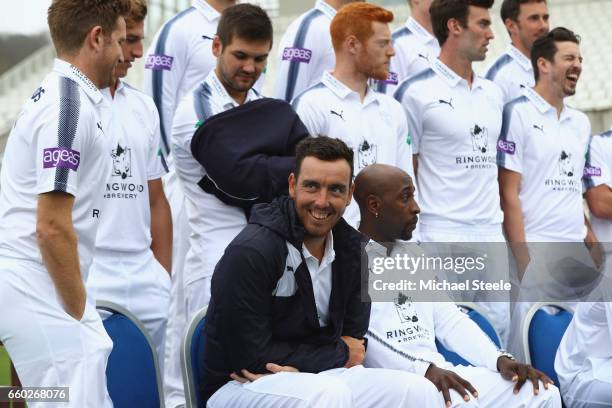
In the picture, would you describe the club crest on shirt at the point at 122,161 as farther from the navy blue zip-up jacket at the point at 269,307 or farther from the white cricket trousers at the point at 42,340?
the white cricket trousers at the point at 42,340

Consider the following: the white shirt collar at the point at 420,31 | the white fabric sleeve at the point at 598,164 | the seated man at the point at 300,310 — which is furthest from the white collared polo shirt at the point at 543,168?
the seated man at the point at 300,310

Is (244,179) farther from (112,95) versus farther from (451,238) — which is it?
(451,238)

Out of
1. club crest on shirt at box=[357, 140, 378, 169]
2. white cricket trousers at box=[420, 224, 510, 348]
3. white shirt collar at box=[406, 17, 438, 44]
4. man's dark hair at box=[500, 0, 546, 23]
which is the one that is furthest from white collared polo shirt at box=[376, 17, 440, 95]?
club crest on shirt at box=[357, 140, 378, 169]

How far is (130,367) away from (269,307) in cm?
55

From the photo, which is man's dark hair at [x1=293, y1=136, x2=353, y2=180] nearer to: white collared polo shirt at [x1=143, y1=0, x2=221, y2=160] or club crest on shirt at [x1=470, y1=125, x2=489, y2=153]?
white collared polo shirt at [x1=143, y1=0, x2=221, y2=160]

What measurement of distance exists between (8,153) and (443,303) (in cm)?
195

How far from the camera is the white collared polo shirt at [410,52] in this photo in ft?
20.9

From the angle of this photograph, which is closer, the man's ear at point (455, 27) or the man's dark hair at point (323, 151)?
the man's dark hair at point (323, 151)

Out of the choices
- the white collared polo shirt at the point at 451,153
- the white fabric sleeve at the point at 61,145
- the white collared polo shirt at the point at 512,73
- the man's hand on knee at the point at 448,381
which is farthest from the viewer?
the white collared polo shirt at the point at 512,73

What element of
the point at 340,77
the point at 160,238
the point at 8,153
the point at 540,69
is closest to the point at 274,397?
the point at 8,153

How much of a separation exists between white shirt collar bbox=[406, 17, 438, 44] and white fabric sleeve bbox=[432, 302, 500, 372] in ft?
8.00

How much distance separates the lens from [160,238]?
493 centimetres

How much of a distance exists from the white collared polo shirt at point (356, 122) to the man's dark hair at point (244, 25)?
1.45 feet

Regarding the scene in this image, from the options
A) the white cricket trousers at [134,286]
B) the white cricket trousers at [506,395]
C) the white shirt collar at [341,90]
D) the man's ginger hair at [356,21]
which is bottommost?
the white cricket trousers at [506,395]
